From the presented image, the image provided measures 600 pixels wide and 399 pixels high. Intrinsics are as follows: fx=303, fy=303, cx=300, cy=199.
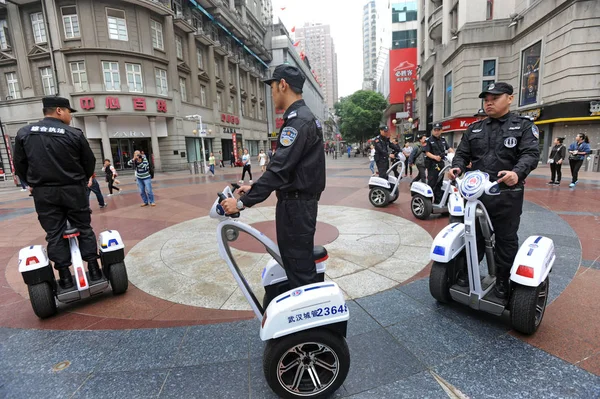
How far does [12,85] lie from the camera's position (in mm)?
24109

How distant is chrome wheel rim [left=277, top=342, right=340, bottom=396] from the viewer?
200 cm

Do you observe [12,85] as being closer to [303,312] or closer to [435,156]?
[435,156]

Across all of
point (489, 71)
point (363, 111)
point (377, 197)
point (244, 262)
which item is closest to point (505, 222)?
point (244, 262)

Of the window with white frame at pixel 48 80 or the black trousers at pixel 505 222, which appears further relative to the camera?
the window with white frame at pixel 48 80

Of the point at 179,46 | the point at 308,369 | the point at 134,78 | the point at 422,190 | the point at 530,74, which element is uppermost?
the point at 179,46

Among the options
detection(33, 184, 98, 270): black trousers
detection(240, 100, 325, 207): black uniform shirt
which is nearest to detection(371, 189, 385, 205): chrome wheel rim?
detection(240, 100, 325, 207): black uniform shirt

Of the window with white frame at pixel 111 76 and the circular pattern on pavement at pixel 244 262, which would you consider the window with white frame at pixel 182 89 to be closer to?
the window with white frame at pixel 111 76

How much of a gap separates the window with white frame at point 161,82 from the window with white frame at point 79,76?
15.8 feet

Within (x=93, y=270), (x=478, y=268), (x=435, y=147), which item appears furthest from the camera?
(x=435, y=147)

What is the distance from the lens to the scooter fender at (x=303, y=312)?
1874mm

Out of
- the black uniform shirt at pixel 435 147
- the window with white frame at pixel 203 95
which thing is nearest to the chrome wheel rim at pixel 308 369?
the black uniform shirt at pixel 435 147

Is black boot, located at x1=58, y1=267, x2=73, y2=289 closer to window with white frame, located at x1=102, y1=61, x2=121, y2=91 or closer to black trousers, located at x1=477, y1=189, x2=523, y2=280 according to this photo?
black trousers, located at x1=477, y1=189, x2=523, y2=280

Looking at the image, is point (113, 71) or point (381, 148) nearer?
point (381, 148)

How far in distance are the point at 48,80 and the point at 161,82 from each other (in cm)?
800
